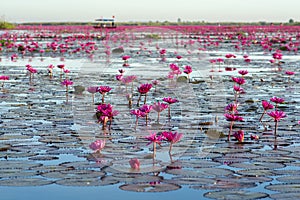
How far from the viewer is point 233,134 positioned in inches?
253

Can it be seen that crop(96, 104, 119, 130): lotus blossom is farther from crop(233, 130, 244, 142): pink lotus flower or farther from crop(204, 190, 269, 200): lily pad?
crop(204, 190, 269, 200): lily pad

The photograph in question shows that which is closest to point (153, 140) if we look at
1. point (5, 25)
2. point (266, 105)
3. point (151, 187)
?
point (151, 187)

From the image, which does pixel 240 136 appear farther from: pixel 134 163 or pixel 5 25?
pixel 5 25

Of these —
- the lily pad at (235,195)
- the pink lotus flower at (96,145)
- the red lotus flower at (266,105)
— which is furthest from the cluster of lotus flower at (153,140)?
the red lotus flower at (266,105)

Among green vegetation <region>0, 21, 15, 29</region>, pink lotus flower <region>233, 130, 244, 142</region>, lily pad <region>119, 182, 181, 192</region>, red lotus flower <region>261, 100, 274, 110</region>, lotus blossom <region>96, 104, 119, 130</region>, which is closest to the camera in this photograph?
lily pad <region>119, 182, 181, 192</region>

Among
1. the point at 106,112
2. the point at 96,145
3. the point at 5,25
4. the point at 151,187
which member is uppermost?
the point at 5,25

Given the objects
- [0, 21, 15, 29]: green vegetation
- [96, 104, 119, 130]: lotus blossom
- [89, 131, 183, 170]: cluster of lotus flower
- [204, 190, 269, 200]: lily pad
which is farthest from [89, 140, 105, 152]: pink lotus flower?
[0, 21, 15, 29]: green vegetation

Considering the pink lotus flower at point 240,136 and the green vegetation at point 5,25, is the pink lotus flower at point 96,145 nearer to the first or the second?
the pink lotus flower at point 240,136

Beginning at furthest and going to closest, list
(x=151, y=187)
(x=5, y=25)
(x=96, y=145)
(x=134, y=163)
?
1. (x=5, y=25)
2. (x=96, y=145)
3. (x=134, y=163)
4. (x=151, y=187)

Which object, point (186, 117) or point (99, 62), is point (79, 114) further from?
point (99, 62)

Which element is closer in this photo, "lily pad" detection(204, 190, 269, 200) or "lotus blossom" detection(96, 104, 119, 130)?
"lily pad" detection(204, 190, 269, 200)

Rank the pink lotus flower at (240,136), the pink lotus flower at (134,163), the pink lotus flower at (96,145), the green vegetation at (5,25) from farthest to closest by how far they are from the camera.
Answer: the green vegetation at (5,25) → the pink lotus flower at (240,136) → the pink lotus flower at (96,145) → the pink lotus flower at (134,163)

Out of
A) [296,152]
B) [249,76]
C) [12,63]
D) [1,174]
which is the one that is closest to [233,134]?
[296,152]

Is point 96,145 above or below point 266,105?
below
